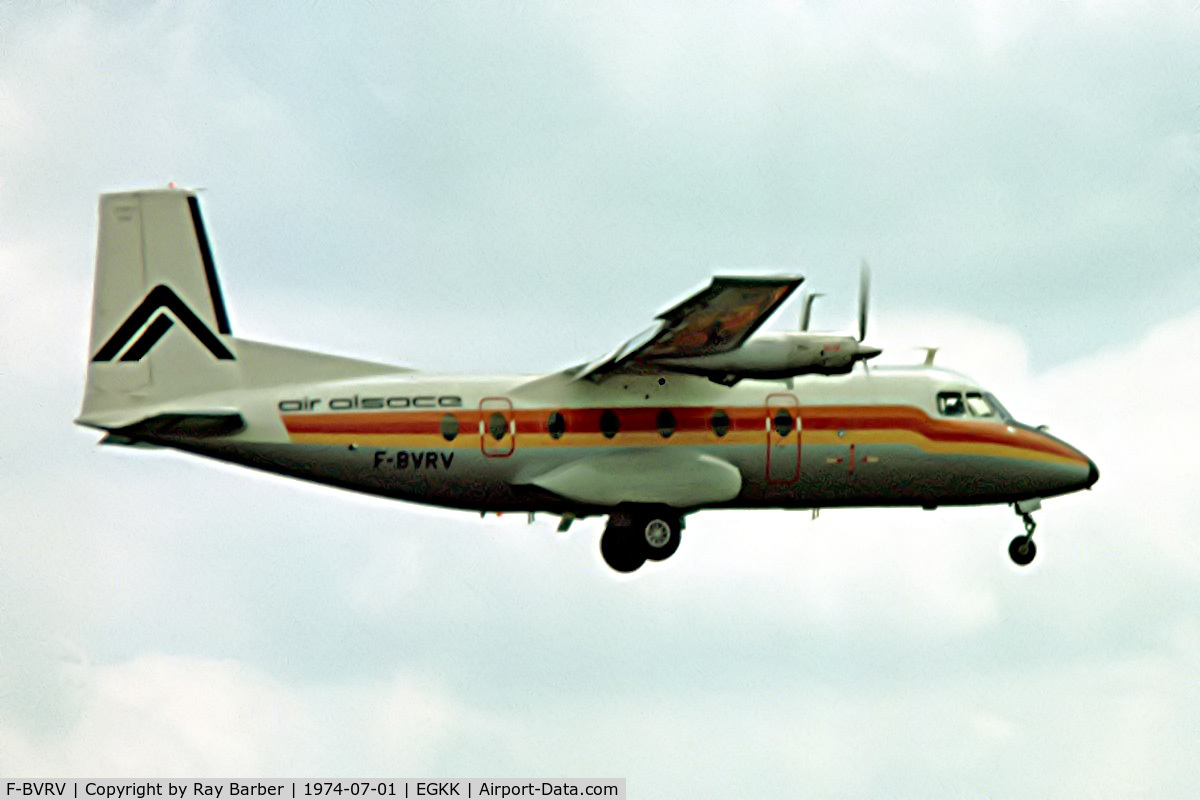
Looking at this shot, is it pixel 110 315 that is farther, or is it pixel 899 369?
pixel 899 369

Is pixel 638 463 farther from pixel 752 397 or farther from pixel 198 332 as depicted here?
pixel 198 332

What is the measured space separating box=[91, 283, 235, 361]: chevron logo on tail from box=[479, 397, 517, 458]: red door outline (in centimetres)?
355

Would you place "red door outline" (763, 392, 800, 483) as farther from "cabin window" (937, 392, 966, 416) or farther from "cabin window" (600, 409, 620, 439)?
"cabin window" (937, 392, 966, 416)

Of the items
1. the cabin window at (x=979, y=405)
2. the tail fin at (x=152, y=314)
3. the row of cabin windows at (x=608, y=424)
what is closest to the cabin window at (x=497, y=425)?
the row of cabin windows at (x=608, y=424)

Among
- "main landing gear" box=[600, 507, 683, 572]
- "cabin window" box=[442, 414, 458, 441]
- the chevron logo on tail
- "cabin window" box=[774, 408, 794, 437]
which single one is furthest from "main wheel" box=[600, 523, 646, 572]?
the chevron logo on tail

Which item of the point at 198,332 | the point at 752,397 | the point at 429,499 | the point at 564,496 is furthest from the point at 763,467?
the point at 198,332

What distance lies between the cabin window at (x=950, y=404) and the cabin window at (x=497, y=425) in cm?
644

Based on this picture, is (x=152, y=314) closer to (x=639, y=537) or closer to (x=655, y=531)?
(x=639, y=537)

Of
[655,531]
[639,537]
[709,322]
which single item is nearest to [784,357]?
[709,322]

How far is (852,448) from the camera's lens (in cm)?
2998

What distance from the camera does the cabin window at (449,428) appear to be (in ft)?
95.1

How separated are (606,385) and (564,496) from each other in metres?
1.70

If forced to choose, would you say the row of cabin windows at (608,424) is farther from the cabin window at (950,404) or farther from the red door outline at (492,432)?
the cabin window at (950,404)

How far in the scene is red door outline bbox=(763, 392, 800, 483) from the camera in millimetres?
29734
